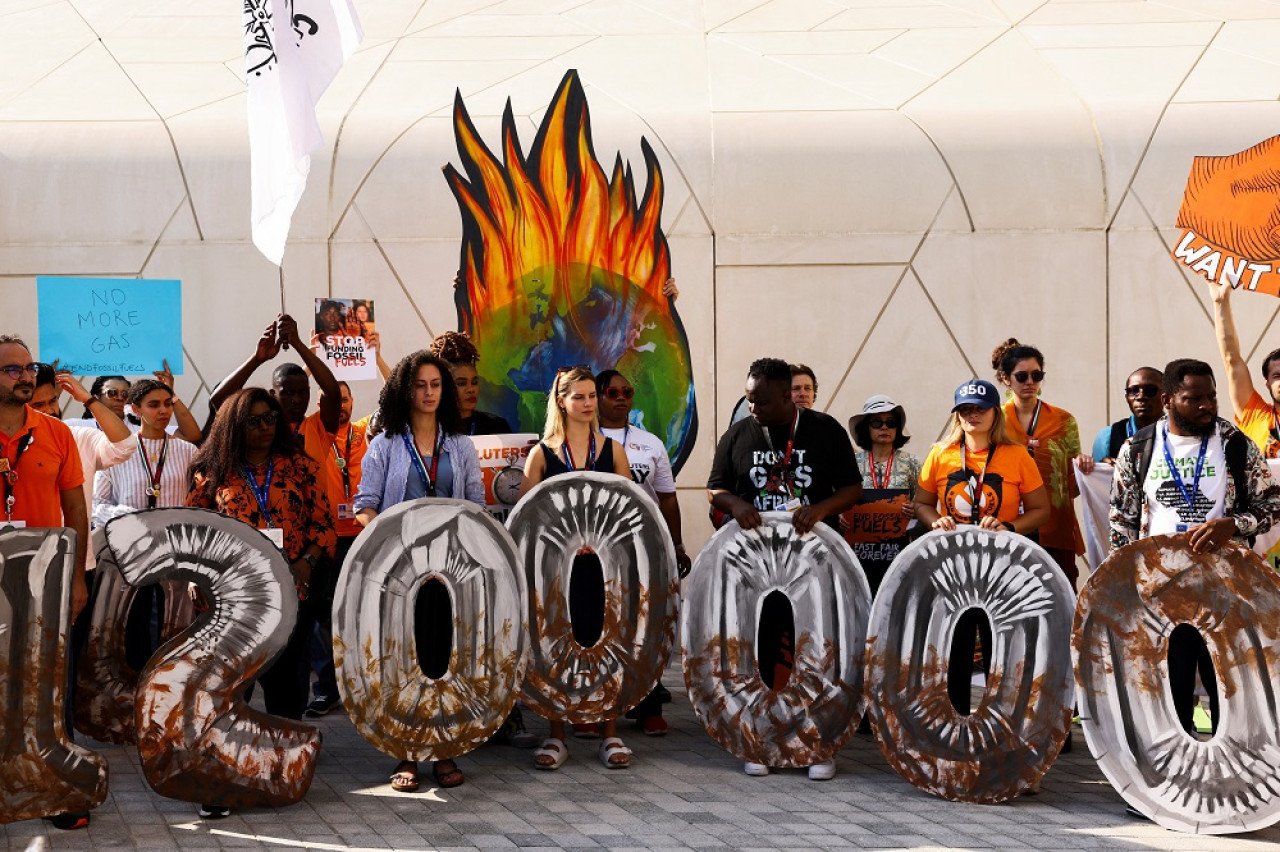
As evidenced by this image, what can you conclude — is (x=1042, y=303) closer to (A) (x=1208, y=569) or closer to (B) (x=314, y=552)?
(A) (x=1208, y=569)

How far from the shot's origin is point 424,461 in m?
5.68

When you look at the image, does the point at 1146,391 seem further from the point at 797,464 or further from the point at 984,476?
the point at 797,464

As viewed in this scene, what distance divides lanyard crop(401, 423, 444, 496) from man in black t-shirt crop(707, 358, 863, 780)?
1226 millimetres

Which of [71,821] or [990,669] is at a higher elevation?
[990,669]

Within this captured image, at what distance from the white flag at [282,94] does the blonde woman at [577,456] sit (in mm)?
1499

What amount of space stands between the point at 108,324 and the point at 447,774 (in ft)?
10.4

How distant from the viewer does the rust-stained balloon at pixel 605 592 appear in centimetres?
577

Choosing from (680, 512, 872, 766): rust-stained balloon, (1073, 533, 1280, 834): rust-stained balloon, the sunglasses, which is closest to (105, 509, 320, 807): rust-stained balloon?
(680, 512, 872, 766): rust-stained balloon

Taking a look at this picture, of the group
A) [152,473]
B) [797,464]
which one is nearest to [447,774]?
[797,464]

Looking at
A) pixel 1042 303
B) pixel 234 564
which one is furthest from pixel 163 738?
pixel 1042 303

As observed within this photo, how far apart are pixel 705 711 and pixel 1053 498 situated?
82.5 inches

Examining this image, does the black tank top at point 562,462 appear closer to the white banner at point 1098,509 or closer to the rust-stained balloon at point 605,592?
the rust-stained balloon at point 605,592

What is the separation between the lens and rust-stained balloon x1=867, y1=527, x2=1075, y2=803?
519 centimetres

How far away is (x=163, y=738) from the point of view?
4980 mm
